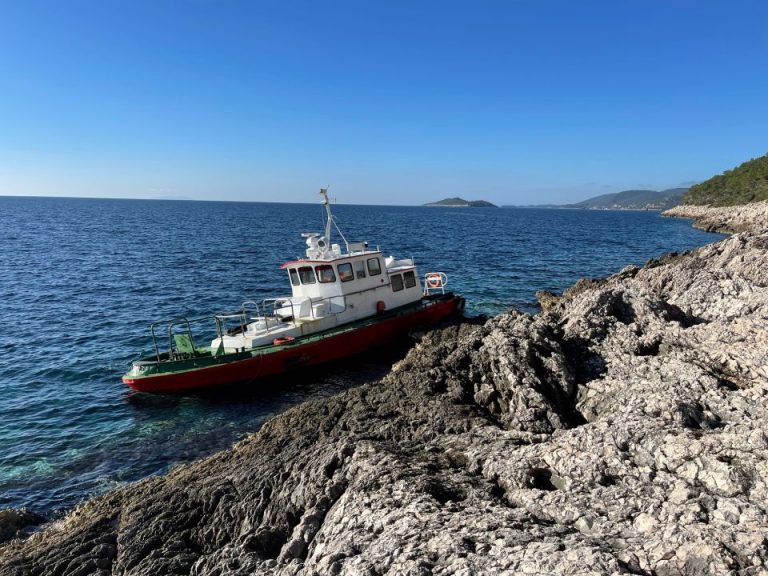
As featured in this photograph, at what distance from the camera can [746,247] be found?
20359 millimetres

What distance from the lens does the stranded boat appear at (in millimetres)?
17203

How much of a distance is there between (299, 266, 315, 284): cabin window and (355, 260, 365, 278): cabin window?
1.94m

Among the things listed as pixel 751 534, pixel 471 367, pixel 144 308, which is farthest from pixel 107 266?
pixel 751 534

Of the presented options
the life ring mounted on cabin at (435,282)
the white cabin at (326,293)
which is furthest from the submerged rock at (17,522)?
the life ring mounted on cabin at (435,282)

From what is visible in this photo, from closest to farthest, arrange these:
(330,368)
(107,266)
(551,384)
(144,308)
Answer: (551,384) < (330,368) < (144,308) < (107,266)

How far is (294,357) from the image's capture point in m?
18.6

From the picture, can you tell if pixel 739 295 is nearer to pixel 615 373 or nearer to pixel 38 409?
pixel 615 373

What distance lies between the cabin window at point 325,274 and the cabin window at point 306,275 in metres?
0.31

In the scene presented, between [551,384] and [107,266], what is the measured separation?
1617 inches

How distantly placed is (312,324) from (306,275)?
2.42m

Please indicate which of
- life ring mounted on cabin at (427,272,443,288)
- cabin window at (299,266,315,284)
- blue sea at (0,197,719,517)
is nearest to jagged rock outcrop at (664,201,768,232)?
blue sea at (0,197,719,517)

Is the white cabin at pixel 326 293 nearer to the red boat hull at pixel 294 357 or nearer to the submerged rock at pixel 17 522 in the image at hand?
the red boat hull at pixel 294 357

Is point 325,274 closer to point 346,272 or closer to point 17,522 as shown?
point 346,272

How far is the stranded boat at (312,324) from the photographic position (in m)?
17.2
